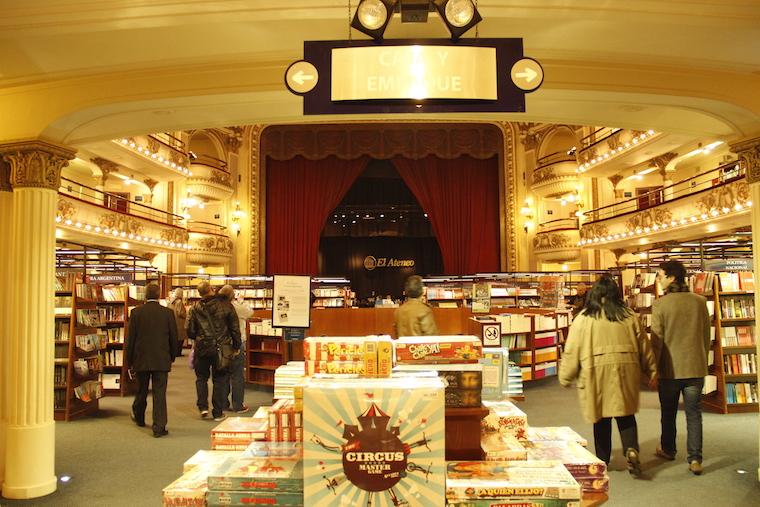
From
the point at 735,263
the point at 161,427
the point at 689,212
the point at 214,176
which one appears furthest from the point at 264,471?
the point at 214,176

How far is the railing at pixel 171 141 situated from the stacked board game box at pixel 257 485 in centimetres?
1391

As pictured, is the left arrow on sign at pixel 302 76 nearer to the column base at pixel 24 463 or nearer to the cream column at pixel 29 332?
the cream column at pixel 29 332

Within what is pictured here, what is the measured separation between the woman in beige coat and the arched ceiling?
4.60 feet

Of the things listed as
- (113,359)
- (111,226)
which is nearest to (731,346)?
(113,359)

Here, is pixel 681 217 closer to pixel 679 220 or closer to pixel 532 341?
pixel 679 220

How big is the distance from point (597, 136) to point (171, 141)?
39.9 feet

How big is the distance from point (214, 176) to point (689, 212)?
12641mm

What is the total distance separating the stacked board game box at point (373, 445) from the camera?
1.58 meters

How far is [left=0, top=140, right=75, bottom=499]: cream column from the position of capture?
4074 millimetres

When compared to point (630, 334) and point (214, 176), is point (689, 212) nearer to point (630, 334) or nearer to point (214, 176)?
point (630, 334)

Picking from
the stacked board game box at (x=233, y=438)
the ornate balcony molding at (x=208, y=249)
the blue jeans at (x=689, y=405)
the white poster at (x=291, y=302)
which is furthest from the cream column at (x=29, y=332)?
the ornate balcony molding at (x=208, y=249)

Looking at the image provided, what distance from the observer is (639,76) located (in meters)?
3.66

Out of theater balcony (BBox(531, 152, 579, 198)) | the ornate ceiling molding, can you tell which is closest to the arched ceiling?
theater balcony (BBox(531, 152, 579, 198))

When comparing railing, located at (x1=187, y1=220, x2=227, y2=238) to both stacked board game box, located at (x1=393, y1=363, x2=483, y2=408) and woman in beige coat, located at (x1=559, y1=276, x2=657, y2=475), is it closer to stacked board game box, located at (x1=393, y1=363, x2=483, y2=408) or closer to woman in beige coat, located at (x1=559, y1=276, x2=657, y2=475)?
woman in beige coat, located at (x1=559, y1=276, x2=657, y2=475)
